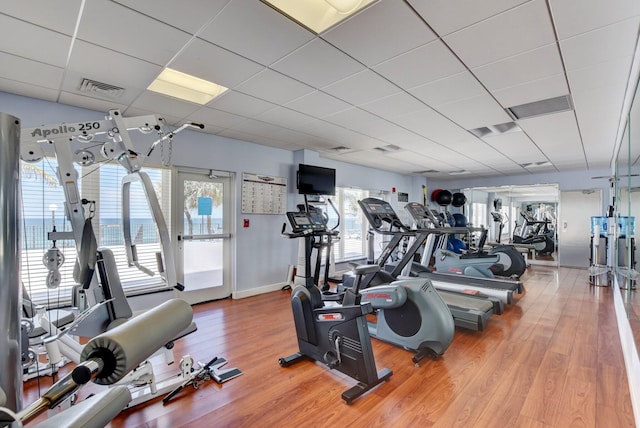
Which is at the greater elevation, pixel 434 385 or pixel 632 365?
pixel 632 365

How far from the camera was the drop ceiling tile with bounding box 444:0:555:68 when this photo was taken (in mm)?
1841

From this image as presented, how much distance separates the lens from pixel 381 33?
2.05 metres

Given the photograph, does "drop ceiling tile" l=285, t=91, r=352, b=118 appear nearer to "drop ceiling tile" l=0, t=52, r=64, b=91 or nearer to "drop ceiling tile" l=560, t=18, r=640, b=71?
"drop ceiling tile" l=560, t=18, r=640, b=71

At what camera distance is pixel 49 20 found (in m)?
1.91

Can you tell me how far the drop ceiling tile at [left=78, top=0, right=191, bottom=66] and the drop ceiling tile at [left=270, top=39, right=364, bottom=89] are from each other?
29.6 inches

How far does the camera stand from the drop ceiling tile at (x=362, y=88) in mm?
2695

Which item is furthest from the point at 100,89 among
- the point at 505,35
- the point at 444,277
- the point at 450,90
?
the point at 444,277

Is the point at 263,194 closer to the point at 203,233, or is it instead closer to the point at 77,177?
the point at 203,233

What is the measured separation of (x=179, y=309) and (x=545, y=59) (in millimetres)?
2931

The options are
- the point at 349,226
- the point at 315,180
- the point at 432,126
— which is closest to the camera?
the point at 432,126

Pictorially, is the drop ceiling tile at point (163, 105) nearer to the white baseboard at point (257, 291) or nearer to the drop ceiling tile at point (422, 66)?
the drop ceiling tile at point (422, 66)

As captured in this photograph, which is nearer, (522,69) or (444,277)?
(522,69)

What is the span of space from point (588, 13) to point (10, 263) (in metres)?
2.91

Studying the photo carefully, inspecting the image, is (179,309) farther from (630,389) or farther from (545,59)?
(630,389)
